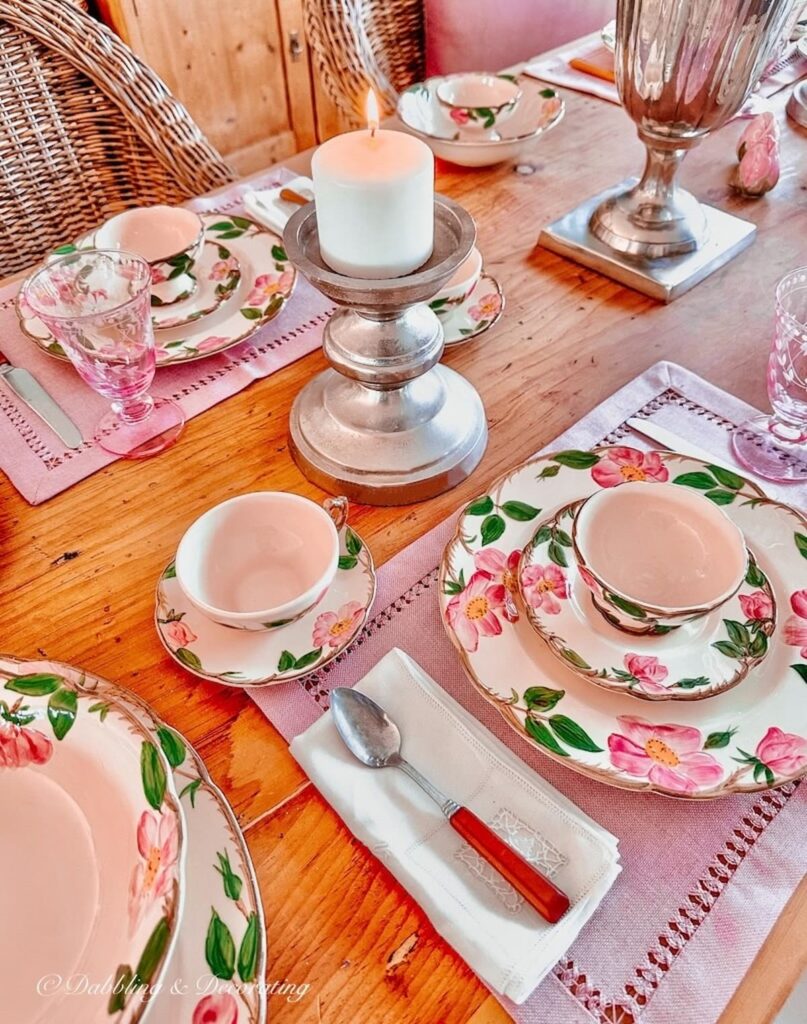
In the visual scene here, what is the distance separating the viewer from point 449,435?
2.05 ft

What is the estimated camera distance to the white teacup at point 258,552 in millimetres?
517

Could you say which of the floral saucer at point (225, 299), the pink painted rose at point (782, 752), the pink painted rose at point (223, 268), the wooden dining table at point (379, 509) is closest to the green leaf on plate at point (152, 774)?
the wooden dining table at point (379, 509)

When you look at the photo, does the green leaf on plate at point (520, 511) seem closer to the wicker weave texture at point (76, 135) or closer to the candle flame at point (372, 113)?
the candle flame at point (372, 113)

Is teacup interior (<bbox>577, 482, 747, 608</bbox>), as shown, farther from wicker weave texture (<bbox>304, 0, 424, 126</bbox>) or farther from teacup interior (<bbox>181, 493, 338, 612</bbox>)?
wicker weave texture (<bbox>304, 0, 424, 126</bbox>)

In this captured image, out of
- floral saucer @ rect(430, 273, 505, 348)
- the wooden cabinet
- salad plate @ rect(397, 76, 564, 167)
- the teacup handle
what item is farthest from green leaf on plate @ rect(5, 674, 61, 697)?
the wooden cabinet

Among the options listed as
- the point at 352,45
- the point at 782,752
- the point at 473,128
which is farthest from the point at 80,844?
the point at 352,45

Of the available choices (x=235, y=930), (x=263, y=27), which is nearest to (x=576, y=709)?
(x=235, y=930)

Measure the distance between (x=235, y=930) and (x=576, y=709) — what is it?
215 millimetres

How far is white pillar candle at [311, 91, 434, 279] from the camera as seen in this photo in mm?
486

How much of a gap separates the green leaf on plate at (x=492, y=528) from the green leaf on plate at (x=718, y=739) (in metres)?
0.18

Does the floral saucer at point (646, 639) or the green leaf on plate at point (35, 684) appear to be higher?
the green leaf on plate at point (35, 684)

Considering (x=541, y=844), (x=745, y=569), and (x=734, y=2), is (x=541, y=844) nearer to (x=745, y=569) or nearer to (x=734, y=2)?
(x=745, y=569)

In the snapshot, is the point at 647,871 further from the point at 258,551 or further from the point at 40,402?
the point at 40,402

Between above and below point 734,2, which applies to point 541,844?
below
